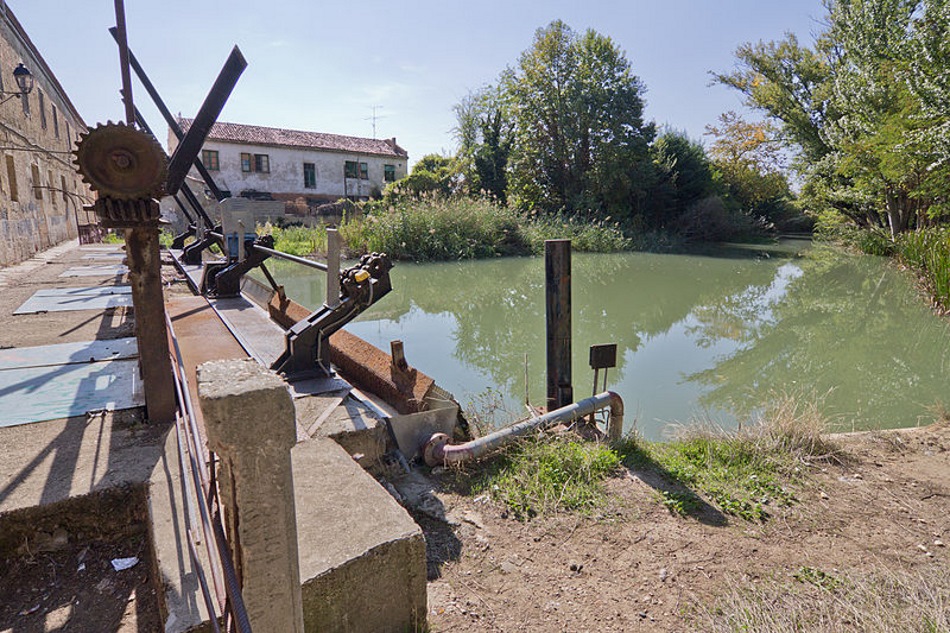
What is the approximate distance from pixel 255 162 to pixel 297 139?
3.48m

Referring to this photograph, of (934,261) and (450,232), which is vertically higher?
(450,232)

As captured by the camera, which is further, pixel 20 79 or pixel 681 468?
pixel 20 79

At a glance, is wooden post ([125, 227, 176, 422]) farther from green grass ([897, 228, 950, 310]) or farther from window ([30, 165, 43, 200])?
window ([30, 165, 43, 200])

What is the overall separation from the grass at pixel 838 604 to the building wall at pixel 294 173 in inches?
1231

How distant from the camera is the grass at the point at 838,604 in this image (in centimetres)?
181

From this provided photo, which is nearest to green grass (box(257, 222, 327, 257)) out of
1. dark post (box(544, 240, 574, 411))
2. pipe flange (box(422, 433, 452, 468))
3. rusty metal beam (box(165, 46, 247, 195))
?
rusty metal beam (box(165, 46, 247, 195))

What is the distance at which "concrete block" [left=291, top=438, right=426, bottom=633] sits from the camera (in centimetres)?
165

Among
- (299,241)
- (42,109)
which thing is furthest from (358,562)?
(42,109)

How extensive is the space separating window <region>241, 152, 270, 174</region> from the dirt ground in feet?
103

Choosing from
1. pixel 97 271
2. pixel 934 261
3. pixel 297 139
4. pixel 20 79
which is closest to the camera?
pixel 97 271

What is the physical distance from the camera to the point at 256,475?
958 millimetres

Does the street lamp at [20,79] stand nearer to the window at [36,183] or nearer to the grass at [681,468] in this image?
the window at [36,183]

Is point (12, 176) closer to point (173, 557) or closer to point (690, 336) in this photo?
point (173, 557)

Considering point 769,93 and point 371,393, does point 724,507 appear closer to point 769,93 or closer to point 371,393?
point 371,393
